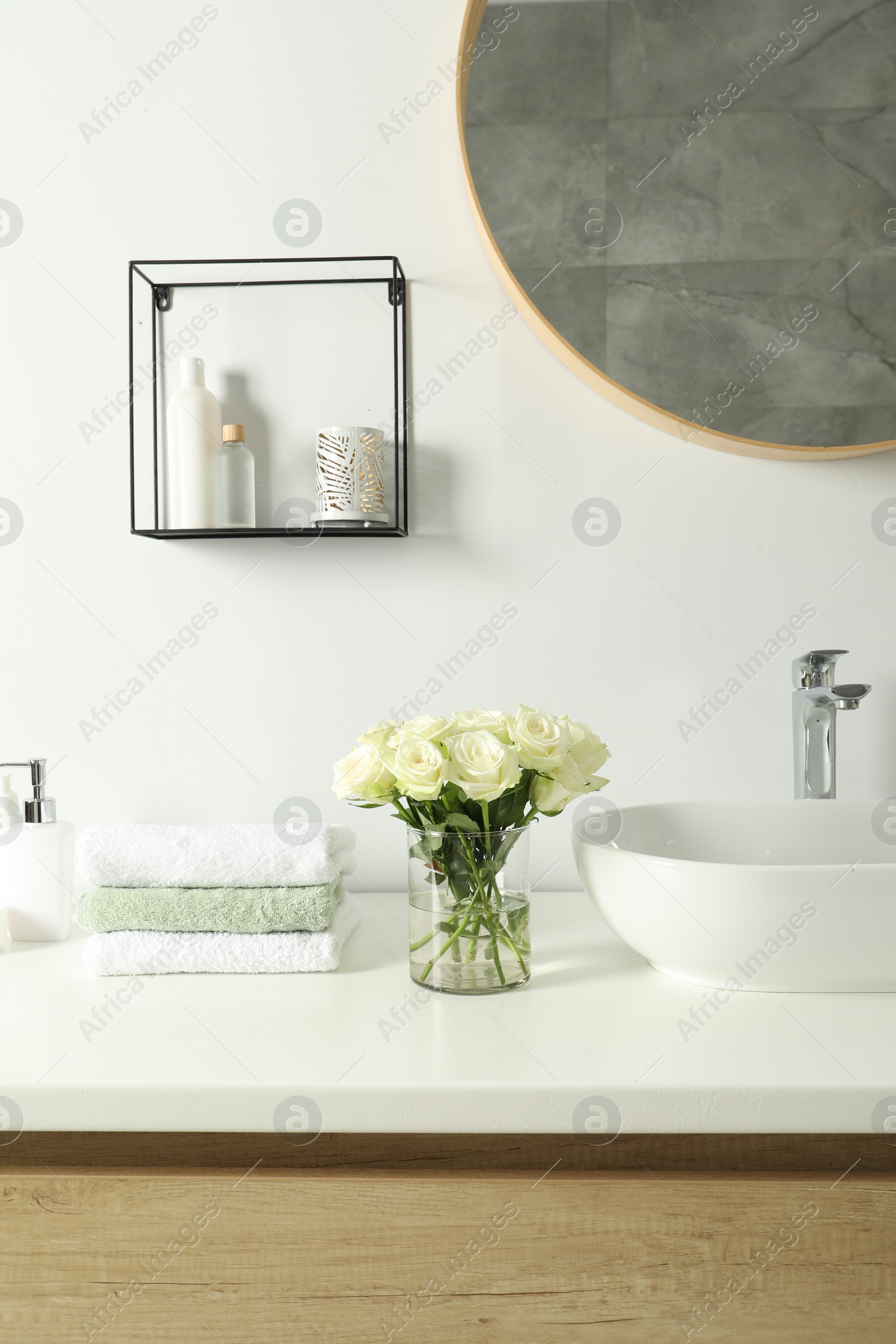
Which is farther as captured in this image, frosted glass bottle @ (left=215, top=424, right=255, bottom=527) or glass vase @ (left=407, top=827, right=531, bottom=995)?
frosted glass bottle @ (left=215, top=424, right=255, bottom=527)

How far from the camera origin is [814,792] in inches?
41.8

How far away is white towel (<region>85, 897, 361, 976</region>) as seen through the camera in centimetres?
87

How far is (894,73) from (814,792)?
2.83ft

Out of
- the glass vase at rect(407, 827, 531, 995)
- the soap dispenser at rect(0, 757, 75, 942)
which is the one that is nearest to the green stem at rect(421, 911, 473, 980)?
the glass vase at rect(407, 827, 531, 995)

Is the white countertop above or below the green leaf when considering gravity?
below

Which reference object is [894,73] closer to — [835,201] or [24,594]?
[835,201]

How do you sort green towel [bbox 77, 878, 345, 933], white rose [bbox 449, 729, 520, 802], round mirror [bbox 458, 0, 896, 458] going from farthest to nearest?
round mirror [bbox 458, 0, 896, 458] → green towel [bbox 77, 878, 345, 933] → white rose [bbox 449, 729, 520, 802]

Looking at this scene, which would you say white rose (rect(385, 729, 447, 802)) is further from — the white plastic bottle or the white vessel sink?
the white plastic bottle

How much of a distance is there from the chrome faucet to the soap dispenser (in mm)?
840

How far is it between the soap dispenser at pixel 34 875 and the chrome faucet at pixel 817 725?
2.75 feet

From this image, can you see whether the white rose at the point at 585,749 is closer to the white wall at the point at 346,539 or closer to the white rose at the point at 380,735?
the white rose at the point at 380,735

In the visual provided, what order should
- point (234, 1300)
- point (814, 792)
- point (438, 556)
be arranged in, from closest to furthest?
point (234, 1300), point (814, 792), point (438, 556)

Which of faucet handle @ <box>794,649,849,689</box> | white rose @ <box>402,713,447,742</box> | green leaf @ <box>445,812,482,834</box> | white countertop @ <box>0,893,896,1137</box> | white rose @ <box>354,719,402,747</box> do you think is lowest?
white countertop @ <box>0,893,896,1137</box>

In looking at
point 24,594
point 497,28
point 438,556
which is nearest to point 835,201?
point 497,28
